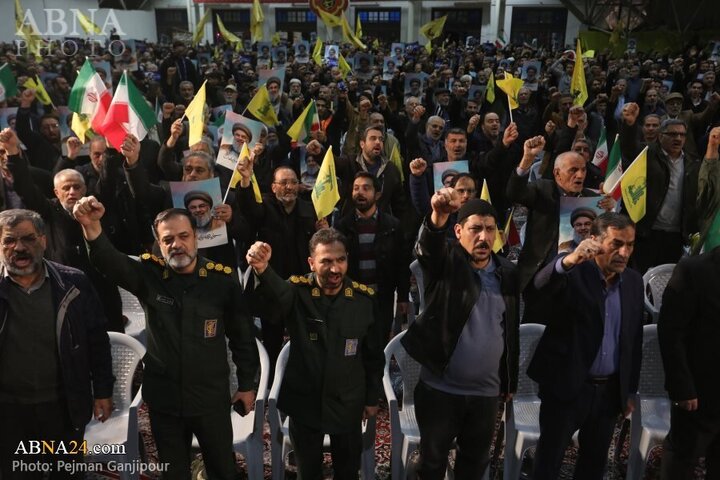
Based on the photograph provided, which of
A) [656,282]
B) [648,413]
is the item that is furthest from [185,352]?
[656,282]

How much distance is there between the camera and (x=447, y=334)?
2648mm

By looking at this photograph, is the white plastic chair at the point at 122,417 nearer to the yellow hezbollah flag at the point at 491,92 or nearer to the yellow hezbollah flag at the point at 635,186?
the yellow hezbollah flag at the point at 635,186

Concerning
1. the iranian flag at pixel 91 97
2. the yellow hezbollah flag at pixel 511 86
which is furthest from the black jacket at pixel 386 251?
the yellow hezbollah flag at pixel 511 86

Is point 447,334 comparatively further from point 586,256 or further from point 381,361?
point 586,256

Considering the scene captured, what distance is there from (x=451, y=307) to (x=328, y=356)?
0.61m

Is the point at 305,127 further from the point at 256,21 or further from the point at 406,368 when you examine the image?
the point at 256,21

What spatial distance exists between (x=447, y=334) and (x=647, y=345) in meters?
1.38

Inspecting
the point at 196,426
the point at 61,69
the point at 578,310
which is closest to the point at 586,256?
the point at 578,310

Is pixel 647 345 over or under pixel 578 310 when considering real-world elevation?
under

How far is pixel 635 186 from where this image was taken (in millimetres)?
3930

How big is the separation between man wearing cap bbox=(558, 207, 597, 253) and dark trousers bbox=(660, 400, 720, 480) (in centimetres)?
114

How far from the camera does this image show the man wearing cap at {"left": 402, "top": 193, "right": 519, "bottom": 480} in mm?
2646

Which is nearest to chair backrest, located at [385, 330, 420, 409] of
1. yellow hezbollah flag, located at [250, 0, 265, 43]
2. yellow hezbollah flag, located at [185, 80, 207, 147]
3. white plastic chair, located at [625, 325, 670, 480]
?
white plastic chair, located at [625, 325, 670, 480]

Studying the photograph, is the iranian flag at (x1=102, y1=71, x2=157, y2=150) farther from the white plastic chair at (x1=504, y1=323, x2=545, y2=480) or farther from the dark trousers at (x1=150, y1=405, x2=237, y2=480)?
the white plastic chair at (x1=504, y1=323, x2=545, y2=480)
